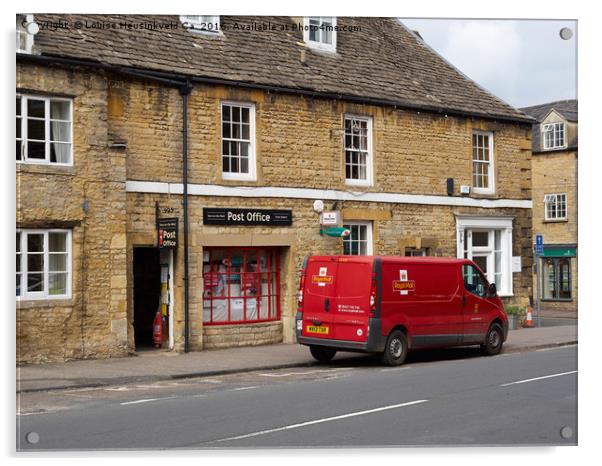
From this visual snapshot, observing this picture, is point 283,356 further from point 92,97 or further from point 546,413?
point 546,413

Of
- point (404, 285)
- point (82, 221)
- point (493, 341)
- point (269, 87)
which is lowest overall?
point (493, 341)

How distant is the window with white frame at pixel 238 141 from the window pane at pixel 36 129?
3972mm

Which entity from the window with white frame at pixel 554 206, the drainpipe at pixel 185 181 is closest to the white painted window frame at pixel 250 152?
the drainpipe at pixel 185 181

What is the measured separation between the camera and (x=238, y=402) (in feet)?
39.1

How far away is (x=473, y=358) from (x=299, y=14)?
8.83 metres

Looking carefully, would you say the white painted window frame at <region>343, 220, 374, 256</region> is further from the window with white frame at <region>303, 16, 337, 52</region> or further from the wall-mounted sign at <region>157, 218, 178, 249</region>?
the window with white frame at <region>303, 16, 337, 52</region>

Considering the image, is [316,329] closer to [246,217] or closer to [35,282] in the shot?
[246,217]

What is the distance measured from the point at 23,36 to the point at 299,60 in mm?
5718

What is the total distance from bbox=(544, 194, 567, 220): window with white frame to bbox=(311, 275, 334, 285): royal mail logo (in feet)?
29.2

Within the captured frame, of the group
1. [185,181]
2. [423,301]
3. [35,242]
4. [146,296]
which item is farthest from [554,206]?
[35,242]

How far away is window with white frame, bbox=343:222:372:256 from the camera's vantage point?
19.6 meters

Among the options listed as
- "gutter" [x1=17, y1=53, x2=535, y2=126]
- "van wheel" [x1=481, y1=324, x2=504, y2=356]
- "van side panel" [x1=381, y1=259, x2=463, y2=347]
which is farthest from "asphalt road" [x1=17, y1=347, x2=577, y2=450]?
"gutter" [x1=17, y1=53, x2=535, y2=126]

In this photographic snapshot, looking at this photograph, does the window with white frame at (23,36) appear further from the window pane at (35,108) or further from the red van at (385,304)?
the red van at (385,304)

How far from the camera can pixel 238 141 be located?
1862 centimetres
